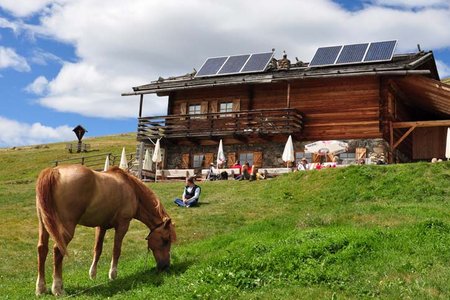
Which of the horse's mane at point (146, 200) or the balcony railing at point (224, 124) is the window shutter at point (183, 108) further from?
the horse's mane at point (146, 200)

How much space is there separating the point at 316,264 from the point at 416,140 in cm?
2664

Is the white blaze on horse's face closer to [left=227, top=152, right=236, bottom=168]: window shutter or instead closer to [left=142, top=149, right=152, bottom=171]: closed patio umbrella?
[left=142, top=149, right=152, bottom=171]: closed patio umbrella

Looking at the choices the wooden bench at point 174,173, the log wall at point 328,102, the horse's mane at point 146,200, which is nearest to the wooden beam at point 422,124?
the log wall at point 328,102

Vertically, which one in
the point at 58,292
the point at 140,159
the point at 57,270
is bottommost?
the point at 58,292

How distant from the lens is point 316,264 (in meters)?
9.52

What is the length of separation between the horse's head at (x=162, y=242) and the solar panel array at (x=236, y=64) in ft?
75.2

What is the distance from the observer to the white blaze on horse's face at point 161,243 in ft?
36.1

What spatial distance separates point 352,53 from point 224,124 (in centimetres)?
841

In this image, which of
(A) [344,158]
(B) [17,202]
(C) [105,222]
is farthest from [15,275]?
(A) [344,158]

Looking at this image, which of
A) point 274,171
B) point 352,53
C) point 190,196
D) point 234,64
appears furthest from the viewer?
point 234,64

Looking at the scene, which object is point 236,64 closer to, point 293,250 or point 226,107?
point 226,107

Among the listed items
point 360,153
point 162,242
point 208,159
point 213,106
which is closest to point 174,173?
point 208,159

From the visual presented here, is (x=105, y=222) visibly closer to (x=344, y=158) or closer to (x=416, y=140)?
(x=344, y=158)

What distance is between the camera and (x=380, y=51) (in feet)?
102
